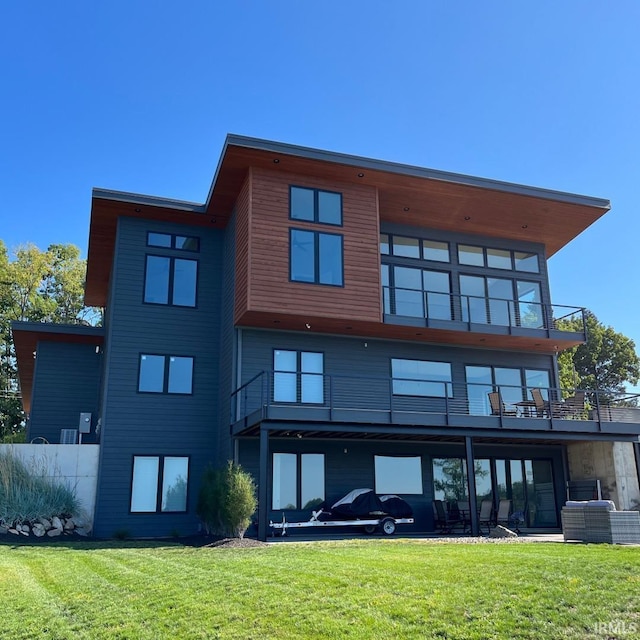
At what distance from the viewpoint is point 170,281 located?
18484 millimetres

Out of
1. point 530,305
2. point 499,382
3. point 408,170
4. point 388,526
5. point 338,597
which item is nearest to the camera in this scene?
point 338,597

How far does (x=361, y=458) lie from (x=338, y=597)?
37.0 ft

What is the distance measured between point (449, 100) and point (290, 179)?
18.4 ft

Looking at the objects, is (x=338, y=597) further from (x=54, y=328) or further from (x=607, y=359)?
(x=607, y=359)

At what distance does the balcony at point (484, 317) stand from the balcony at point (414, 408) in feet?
4.54

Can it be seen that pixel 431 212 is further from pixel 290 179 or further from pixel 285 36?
pixel 285 36

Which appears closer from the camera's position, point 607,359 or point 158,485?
point 158,485

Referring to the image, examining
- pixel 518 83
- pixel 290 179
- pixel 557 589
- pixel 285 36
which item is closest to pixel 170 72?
pixel 285 36

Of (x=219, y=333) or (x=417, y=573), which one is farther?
(x=219, y=333)

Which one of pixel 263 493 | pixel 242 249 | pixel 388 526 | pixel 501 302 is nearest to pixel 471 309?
pixel 501 302

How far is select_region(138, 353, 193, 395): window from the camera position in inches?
691

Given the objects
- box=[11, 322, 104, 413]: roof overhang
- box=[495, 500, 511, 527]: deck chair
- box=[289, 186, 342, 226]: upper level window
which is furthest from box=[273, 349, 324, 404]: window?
box=[11, 322, 104, 413]: roof overhang

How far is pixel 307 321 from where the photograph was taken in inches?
663

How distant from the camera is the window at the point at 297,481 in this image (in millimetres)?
16484
